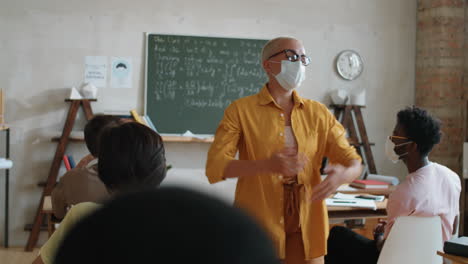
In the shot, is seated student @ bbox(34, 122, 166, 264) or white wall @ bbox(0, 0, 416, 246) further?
white wall @ bbox(0, 0, 416, 246)

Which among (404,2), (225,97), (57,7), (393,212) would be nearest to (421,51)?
(404,2)

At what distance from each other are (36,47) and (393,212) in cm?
380

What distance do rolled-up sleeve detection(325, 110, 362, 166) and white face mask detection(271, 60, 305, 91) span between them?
0.68ft

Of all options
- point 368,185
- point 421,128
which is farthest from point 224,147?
point 368,185

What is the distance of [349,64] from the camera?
528 cm

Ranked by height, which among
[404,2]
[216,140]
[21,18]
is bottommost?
[216,140]

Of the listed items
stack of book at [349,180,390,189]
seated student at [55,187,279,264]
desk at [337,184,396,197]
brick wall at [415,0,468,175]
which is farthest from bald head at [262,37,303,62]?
brick wall at [415,0,468,175]

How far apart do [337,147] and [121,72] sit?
3.47 metres

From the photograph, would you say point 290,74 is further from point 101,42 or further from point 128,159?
point 101,42

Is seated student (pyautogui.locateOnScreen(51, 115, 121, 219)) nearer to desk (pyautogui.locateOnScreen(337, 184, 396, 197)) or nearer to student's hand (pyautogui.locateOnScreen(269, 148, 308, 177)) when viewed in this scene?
student's hand (pyautogui.locateOnScreen(269, 148, 308, 177))

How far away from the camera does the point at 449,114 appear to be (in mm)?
5145

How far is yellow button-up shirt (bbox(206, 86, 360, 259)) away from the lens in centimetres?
177

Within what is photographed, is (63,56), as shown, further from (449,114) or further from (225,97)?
(449,114)

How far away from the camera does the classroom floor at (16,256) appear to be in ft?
14.5
